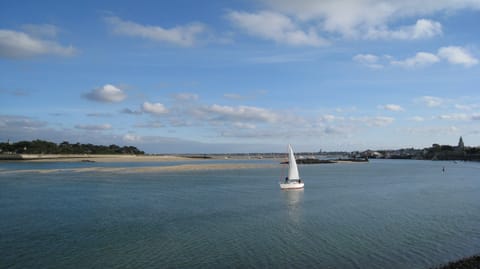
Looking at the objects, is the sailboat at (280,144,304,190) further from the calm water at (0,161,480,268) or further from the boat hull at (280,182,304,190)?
the calm water at (0,161,480,268)

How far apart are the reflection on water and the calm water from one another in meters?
0.10

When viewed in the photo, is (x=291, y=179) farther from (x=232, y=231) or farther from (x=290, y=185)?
(x=232, y=231)

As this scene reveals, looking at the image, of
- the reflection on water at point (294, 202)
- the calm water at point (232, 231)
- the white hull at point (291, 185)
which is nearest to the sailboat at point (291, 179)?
the white hull at point (291, 185)

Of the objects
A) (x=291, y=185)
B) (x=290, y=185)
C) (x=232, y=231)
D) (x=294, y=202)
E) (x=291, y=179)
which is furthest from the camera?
(x=291, y=179)

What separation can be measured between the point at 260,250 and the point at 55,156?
179 metres

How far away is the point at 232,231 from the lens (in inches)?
971

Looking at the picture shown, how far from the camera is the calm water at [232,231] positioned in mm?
18578

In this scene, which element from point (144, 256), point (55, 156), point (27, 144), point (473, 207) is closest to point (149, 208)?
point (144, 256)

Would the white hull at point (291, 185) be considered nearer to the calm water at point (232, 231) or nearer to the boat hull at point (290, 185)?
the boat hull at point (290, 185)

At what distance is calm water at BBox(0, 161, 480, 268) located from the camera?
1858 cm

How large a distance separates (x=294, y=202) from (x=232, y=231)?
15.2 metres

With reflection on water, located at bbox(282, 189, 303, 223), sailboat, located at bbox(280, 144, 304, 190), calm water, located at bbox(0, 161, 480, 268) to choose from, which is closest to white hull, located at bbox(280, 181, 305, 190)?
sailboat, located at bbox(280, 144, 304, 190)

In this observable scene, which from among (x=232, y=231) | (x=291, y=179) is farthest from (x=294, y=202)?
(x=232, y=231)

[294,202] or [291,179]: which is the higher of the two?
[291,179]
